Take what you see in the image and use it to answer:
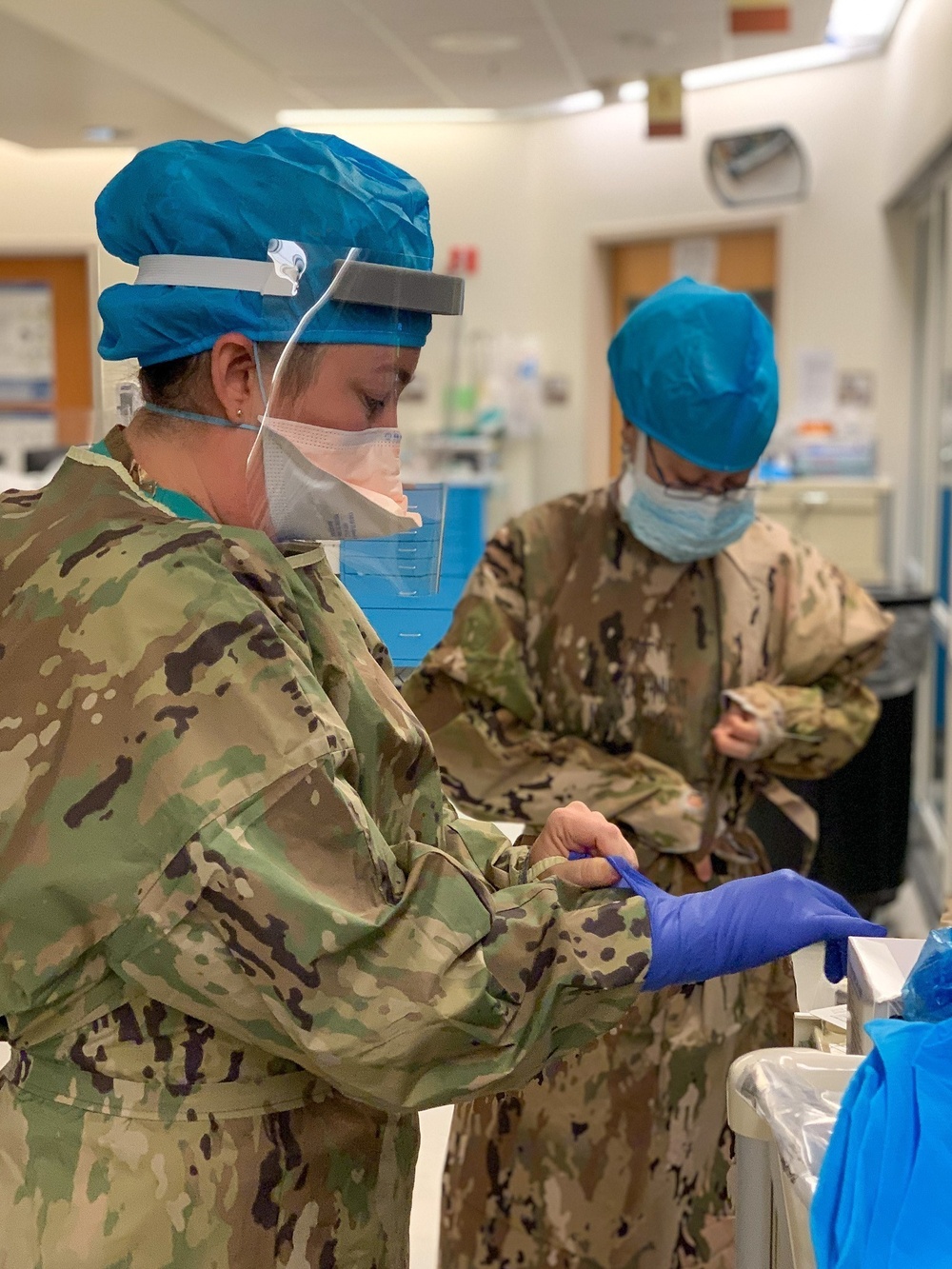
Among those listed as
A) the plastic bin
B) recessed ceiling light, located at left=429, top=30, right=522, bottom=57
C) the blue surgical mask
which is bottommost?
Answer: the plastic bin

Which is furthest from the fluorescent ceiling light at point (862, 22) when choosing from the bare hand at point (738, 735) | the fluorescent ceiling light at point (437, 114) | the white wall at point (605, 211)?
the bare hand at point (738, 735)

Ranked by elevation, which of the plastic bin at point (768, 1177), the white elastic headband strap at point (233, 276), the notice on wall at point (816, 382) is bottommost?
the plastic bin at point (768, 1177)

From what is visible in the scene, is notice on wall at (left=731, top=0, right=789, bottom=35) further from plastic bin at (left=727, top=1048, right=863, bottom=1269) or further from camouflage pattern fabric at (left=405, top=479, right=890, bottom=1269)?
plastic bin at (left=727, top=1048, right=863, bottom=1269)

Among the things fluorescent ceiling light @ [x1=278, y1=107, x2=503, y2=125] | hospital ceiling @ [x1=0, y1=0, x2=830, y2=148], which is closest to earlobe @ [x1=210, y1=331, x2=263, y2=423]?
hospital ceiling @ [x1=0, y1=0, x2=830, y2=148]

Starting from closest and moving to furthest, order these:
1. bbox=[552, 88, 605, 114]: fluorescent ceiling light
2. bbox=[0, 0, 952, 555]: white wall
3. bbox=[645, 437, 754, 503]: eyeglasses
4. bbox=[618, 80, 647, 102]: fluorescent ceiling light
→ bbox=[645, 437, 754, 503]: eyeglasses → bbox=[0, 0, 952, 555]: white wall → bbox=[618, 80, 647, 102]: fluorescent ceiling light → bbox=[552, 88, 605, 114]: fluorescent ceiling light

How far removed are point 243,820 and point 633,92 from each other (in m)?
6.32

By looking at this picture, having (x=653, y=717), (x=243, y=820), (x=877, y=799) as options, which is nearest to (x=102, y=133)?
(x=877, y=799)

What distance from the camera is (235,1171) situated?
1.07m

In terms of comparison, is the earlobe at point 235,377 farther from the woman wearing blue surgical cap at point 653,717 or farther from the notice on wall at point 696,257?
the notice on wall at point 696,257

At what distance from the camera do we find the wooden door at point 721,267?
648 centimetres

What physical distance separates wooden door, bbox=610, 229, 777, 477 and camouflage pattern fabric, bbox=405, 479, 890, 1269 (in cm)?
422

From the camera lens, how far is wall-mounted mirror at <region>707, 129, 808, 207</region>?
6020 millimetres

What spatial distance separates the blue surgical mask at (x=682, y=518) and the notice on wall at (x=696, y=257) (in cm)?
492

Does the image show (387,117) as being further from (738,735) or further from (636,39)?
(738,735)
